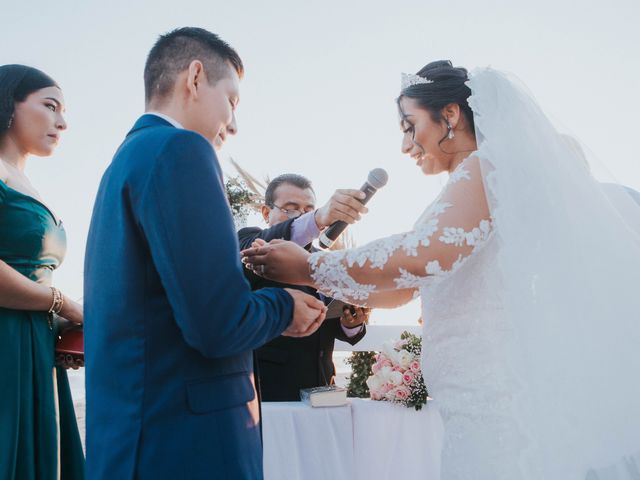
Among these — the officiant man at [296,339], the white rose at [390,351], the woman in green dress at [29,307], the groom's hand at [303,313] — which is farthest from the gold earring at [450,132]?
the white rose at [390,351]

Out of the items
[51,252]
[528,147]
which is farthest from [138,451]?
[528,147]

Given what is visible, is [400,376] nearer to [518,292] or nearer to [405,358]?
[405,358]

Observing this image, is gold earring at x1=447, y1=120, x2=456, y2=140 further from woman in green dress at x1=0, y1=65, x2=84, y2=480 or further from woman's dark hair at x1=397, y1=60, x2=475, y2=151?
woman in green dress at x1=0, y1=65, x2=84, y2=480

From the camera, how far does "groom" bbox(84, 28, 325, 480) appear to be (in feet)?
4.41

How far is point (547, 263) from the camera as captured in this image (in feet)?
6.16

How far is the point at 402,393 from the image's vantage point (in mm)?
3643

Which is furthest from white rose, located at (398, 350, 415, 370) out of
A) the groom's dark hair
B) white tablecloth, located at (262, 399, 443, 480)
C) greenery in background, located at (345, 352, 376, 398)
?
the groom's dark hair

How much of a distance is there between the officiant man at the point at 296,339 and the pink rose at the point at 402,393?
541 millimetres

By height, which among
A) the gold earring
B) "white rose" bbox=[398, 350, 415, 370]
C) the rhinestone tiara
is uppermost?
the rhinestone tiara

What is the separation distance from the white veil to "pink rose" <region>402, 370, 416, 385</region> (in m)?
1.94

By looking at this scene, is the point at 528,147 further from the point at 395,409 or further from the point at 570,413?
the point at 395,409

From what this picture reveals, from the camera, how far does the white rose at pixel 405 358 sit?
3.82m

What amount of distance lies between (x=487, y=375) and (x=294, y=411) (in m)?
1.75

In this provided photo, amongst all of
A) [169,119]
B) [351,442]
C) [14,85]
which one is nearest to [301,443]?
[351,442]
